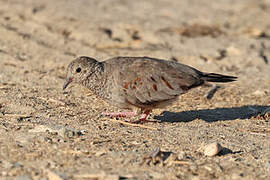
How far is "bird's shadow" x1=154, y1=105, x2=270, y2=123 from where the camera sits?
6254mm

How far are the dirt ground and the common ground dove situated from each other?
285 millimetres

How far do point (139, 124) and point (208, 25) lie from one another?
20.1ft

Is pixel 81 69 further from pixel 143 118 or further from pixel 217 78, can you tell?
pixel 217 78

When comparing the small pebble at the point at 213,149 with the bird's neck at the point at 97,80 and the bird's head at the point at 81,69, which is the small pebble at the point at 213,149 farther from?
the bird's head at the point at 81,69

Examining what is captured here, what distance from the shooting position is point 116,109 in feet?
21.5

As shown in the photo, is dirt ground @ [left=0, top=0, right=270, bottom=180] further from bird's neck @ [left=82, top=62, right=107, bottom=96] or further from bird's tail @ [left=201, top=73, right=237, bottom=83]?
bird's tail @ [left=201, top=73, right=237, bottom=83]

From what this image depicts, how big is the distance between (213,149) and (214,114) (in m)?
1.85

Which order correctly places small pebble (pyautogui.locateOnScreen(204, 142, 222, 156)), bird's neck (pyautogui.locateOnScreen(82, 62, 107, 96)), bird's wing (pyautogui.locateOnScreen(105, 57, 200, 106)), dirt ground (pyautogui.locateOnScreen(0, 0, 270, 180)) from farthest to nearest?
1. bird's neck (pyautogui.locateOnScreen(82, 62, 107, 96))
2. bird's wing (pyautogui.locateOnScreen(105, 57, 200, 106))
3. small pebble (pyautogui.locateOnScreen(204, 142, 222, 156))
4. dirt ground (pyautogui.locateOnScreen(0, 0, 270, 180))

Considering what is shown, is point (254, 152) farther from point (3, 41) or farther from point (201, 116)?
point (3, 41)

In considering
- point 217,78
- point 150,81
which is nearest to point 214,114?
point 217,78

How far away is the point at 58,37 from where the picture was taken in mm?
9523

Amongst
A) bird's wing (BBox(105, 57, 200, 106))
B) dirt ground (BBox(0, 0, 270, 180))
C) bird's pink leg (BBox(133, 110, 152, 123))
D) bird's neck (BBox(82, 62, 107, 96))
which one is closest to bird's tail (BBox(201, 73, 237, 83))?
bird's wing (BBox(105, 57, 200, 106))

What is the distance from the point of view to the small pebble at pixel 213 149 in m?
4.69

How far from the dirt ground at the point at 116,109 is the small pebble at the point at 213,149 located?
6 centimetres
